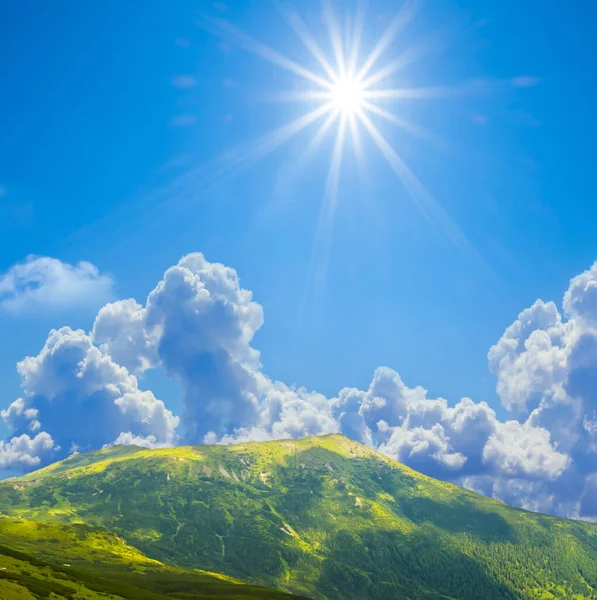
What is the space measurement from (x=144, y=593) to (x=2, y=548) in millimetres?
57222

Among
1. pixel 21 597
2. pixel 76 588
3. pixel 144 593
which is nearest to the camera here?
pixel 21 597

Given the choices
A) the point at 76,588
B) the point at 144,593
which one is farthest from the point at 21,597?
the point at 144,593

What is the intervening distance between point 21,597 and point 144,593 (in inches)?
3505

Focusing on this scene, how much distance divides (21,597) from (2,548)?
3830 inches

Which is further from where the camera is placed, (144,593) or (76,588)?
(144,593)

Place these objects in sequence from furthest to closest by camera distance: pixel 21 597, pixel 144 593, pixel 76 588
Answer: pixel 144 593 → pixel 76 588 → pixel 21 597

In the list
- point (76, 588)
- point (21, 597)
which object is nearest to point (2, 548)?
point (76, 588)

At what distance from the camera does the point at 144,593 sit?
191 m

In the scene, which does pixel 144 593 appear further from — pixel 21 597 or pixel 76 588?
pixel 21 597

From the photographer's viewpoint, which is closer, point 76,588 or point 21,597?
point 21,597

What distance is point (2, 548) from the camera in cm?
19262

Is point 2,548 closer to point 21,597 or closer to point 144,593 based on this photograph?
point 144,593

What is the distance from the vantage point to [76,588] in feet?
527

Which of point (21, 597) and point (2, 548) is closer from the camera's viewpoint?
point (21, 597)
